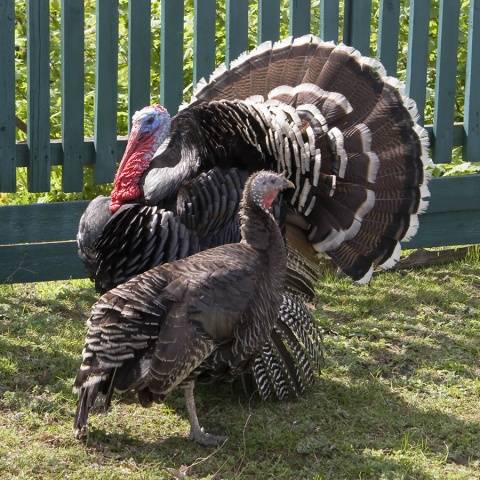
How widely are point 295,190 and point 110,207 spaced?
2.84 ft

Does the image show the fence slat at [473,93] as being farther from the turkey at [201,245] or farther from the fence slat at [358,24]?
the turkey at [201,245]

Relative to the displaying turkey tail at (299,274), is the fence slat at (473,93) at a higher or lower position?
higher

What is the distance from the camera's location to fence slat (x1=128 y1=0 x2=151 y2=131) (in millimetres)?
6559

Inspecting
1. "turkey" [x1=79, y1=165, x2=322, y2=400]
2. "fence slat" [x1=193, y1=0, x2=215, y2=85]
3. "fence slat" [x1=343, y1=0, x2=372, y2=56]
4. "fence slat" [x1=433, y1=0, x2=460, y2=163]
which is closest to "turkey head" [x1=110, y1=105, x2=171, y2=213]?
"turkey" [x1=79, y1=165, x2=322, y2=400]

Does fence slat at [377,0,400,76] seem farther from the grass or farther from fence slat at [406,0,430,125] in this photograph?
the grass

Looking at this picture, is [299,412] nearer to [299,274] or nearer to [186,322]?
[299,274]

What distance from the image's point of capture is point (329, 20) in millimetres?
7012

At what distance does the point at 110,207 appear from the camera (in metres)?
5.39

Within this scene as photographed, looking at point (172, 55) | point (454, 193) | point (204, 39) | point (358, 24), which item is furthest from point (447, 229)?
point (172, 55)

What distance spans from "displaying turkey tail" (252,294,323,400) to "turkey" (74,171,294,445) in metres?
0.41

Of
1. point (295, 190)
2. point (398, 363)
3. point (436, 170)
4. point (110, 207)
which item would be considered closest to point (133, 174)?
point (110, 207)

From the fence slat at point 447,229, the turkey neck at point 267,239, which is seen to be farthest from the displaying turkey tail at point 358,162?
the fence slat at point 447,229

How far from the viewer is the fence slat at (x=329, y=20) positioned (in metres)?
6.98

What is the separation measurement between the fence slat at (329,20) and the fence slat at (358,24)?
17 centimetres
